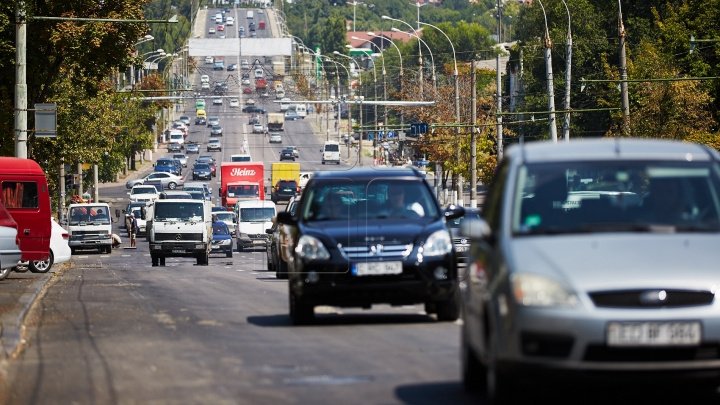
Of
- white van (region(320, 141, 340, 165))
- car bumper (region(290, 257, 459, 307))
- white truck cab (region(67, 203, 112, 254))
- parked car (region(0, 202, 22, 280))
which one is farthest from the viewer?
white van (region(320, 141, 340, 165))

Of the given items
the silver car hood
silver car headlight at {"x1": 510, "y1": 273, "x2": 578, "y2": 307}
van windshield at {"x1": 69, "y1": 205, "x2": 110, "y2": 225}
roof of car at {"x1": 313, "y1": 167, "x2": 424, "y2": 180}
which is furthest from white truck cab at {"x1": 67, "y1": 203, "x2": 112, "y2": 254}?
silver car headlight at {"x1": 510, "y1": 273, "x2": 578, "y2": 307}

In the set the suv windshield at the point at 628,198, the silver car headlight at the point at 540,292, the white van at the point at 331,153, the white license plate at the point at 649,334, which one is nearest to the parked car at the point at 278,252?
the suv windshield at the point at 628,198

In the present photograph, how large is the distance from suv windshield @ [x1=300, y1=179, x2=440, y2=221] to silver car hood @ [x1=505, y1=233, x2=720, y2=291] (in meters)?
8.63

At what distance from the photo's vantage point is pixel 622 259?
33.5 feet

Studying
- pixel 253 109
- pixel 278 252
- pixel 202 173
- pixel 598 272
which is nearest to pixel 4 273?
pixel 278 252

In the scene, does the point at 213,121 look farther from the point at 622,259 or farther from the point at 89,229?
the point at 622,259

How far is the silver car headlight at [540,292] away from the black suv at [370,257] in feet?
26.3

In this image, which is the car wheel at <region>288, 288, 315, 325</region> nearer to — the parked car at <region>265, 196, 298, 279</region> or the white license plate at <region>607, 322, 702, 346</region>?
the white license plate at <region>607, 322, 702, 346</region>

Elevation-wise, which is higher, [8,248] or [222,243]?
[8,248]

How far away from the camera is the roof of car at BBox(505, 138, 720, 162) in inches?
453

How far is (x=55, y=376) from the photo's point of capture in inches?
552

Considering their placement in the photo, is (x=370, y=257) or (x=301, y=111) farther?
(x=301, y=111)

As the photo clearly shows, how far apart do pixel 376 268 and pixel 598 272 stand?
8.27 meters

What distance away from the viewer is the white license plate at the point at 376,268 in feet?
59.7
